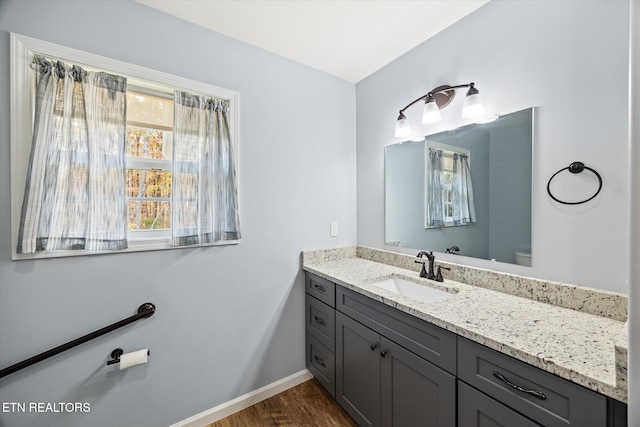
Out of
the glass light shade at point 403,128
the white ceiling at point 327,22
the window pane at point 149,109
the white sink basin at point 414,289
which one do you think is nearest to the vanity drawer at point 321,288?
the white sink basin at point 414,289

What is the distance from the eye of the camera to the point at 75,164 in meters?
1.30

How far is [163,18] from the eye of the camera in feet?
5.08

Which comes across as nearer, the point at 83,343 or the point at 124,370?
the point at 83,343

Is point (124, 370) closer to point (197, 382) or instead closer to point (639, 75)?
point (197, 382)

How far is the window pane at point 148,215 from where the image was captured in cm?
155

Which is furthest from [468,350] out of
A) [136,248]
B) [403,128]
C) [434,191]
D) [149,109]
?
[149,109]

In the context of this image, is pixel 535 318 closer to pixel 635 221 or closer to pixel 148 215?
pixel 635 221

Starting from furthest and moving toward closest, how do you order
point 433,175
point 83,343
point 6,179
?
point 433,175 < point 83,343 < point 6,179

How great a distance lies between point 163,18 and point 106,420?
226 centimetres

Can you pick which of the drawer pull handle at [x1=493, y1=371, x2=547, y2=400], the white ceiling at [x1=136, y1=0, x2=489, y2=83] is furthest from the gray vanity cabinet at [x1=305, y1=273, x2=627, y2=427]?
the white ceiling at [x1=136, y1=0, x2=489, y2=83]

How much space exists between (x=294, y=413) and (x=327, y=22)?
254 centimetres

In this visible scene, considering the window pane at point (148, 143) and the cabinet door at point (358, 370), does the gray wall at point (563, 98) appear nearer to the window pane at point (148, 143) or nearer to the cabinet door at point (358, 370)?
the cabinet door at point (358, 370)

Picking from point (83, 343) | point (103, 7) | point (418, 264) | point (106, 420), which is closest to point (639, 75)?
point (418, 264)

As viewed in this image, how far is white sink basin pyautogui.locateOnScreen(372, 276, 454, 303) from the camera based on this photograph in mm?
1584
